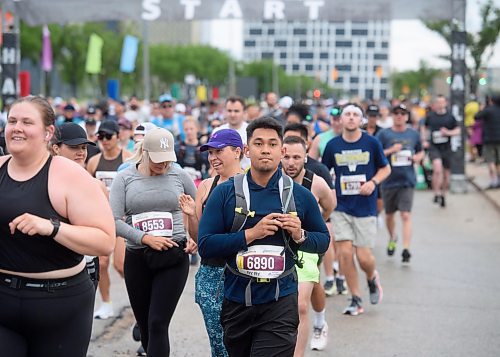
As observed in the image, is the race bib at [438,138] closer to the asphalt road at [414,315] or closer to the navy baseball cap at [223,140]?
the asphalt road at [414,315]

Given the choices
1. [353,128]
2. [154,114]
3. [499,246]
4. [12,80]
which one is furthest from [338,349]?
[12,80]

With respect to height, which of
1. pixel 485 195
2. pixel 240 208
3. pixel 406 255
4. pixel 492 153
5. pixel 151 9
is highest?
pixel 151 9

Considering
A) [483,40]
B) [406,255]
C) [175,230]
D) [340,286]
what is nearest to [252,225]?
[175,230]

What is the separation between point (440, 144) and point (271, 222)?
1430cm

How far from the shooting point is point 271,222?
4777mm

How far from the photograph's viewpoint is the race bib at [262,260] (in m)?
4.93

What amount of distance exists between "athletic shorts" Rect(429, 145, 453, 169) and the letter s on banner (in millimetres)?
5810

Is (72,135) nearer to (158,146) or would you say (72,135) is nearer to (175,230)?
(158,146)

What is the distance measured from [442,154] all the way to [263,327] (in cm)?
1445

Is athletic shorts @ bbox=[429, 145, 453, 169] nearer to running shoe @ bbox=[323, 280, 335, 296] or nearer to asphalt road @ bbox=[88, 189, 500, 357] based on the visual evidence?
asphalt road @ bbox=[88, 189, 500, 357]

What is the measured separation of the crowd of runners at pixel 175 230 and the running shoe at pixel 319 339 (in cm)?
1

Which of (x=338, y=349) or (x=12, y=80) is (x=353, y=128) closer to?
(x=338, y=349)

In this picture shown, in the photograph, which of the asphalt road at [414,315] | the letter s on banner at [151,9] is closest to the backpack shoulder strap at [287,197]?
the asphalt road at [414,315]

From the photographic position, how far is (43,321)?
13.7ft
